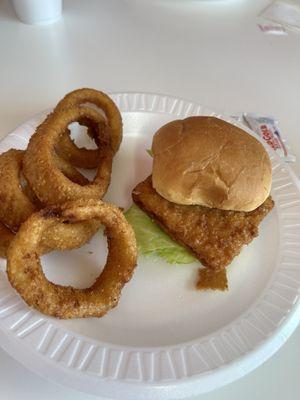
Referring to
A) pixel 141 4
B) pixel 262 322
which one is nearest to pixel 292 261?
pixel 262 322

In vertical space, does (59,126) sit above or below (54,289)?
above

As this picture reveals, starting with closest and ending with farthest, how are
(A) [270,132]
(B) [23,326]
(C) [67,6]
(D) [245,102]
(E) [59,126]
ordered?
(B) [23,326], (E) [59,126], (A) [270,132], (D) [245,102], (C) [67,6]

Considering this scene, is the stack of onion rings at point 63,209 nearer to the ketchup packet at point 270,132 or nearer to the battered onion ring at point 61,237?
the battered onion ring at point 61,237

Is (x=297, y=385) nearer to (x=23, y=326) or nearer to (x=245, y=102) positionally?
(x=23, y=326)

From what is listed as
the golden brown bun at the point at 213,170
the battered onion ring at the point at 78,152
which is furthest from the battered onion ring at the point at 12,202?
the golden brown bun at the point at 213,170

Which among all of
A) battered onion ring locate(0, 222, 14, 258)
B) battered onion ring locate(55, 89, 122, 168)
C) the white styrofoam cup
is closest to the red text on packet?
battered onion ring locate(55, 89, 122, 168)

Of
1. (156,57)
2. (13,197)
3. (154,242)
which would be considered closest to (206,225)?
(154,242)
